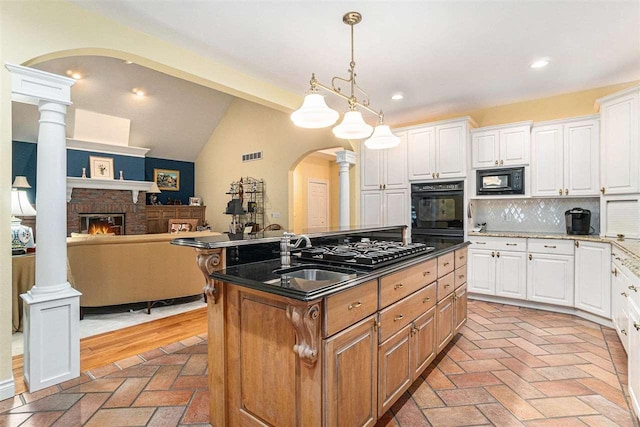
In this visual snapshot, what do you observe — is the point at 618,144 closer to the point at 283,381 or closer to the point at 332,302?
the point at 332,302

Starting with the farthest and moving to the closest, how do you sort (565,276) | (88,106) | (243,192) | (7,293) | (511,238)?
(243,192), (88,106), (511,238), (565,276), (7,293)

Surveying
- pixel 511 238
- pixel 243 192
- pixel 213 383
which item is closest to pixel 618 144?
pixel 511 238

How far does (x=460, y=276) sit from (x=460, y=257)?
17 centimetres

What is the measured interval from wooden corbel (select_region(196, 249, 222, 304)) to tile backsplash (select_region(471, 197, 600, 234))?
401cm

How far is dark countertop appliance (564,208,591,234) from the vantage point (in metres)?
3.82

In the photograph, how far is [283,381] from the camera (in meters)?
1.51

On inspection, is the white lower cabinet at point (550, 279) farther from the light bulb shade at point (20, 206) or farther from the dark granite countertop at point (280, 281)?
the light bulb shade at point (20, 206)

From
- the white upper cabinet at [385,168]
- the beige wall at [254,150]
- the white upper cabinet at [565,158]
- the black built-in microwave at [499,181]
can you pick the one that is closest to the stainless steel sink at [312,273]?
the white upper cabinet at [385,168]

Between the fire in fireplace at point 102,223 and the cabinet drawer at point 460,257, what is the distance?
7.36 m

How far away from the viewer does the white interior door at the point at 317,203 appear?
808 cm

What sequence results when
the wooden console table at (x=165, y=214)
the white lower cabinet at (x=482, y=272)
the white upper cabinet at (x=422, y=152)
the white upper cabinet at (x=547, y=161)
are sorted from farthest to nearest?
the wooden console table at (x=165, y=214) < the white upper cabinet at (x=422, y=152) < the white lower cabinet at (x=482, y=272) < the white upper cabinet at (x=547, y=161)

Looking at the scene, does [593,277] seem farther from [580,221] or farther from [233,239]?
[233,239]

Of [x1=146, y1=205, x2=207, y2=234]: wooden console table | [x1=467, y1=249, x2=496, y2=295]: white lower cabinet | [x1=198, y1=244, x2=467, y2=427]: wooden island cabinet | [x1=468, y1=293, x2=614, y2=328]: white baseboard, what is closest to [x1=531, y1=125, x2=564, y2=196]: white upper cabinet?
[x1=467, y1=249, x2=496, y2=295]: white lower cabinet

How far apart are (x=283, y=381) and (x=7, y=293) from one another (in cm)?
195
